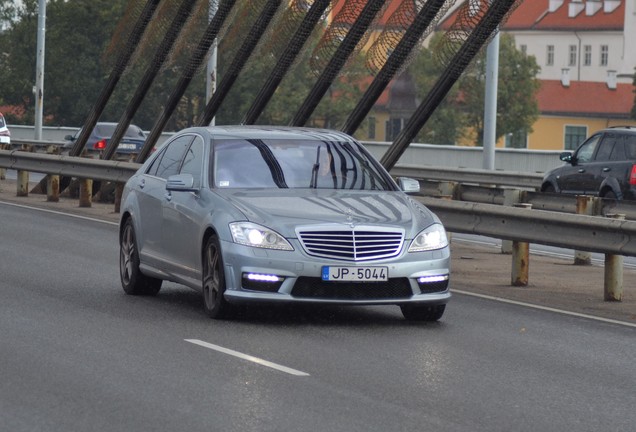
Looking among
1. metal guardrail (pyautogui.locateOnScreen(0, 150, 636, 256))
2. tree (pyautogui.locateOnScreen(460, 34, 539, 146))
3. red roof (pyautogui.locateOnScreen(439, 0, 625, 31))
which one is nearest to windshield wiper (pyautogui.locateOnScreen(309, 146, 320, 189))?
metal guardrail (pyautogui.locateOnScreen(0, 150, 636, 256))

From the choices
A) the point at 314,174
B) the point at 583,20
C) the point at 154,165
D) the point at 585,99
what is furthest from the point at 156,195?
the point at 583,20

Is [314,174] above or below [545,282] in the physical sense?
above

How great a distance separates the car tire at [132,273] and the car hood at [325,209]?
167 centimetres

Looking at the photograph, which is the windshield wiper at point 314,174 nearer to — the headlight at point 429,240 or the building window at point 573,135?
the headlight at point 429,240

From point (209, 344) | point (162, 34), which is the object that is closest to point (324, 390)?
point (209, 344)

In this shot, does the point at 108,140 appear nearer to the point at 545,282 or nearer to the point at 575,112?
the point at 545,282

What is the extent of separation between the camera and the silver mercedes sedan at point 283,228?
445 inches

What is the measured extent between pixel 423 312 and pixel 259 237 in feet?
4.90

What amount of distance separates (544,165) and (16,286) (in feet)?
91.7

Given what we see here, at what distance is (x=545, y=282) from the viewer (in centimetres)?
1630

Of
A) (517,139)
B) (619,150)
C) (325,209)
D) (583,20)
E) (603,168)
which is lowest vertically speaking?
(325,209)

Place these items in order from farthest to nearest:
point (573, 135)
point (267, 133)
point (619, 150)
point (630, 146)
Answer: point (573, 135) → point (619, 150) → point (630, 146) → point (267, 133)

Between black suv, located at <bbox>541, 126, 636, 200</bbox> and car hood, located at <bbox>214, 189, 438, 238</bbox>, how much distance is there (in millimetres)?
11742

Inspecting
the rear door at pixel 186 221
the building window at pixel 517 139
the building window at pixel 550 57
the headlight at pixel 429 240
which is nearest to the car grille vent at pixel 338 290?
the headlight at pixel 429 240
